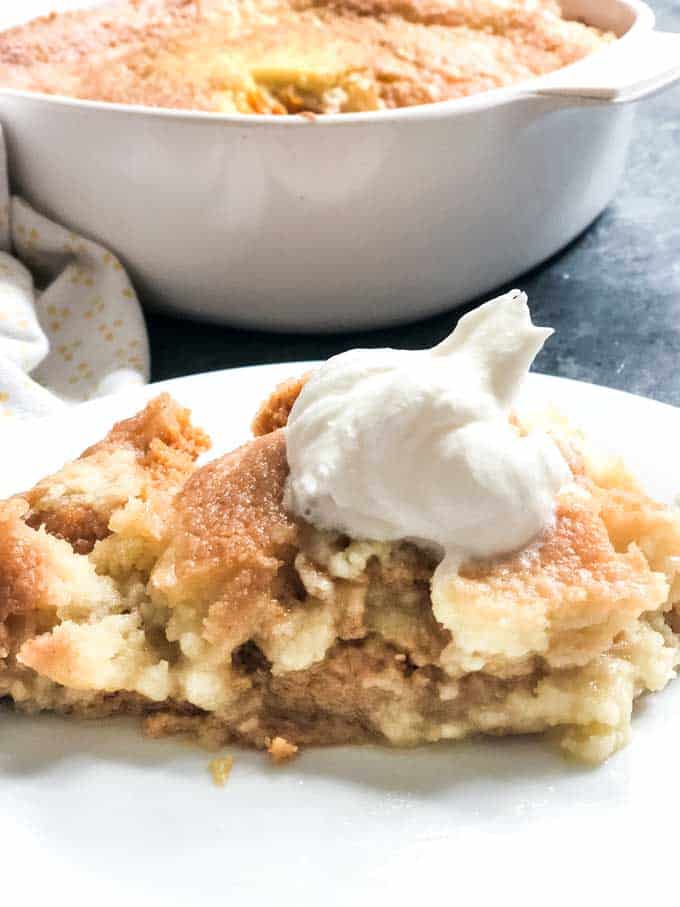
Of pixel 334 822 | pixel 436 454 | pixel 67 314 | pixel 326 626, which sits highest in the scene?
pixel 436 454

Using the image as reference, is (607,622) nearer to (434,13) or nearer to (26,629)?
(26,629)

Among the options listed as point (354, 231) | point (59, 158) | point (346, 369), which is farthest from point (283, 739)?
point (59, 158)

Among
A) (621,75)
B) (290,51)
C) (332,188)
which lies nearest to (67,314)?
(332,188)

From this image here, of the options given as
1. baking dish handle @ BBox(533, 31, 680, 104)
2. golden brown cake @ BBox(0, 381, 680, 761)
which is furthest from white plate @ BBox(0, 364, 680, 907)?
baking dish handle @ BBox(533, 31, 680, 104)

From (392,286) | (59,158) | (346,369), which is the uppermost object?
(346,369)

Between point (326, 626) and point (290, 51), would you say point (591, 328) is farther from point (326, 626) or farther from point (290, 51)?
point (326, 626)

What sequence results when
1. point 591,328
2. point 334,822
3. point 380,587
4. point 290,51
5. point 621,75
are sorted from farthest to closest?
point 290,51
point 591,328
point 621,75
point 380,587
point 334,822

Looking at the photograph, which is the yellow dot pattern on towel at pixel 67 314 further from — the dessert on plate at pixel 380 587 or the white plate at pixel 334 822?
the white plate at pixel 334 822
